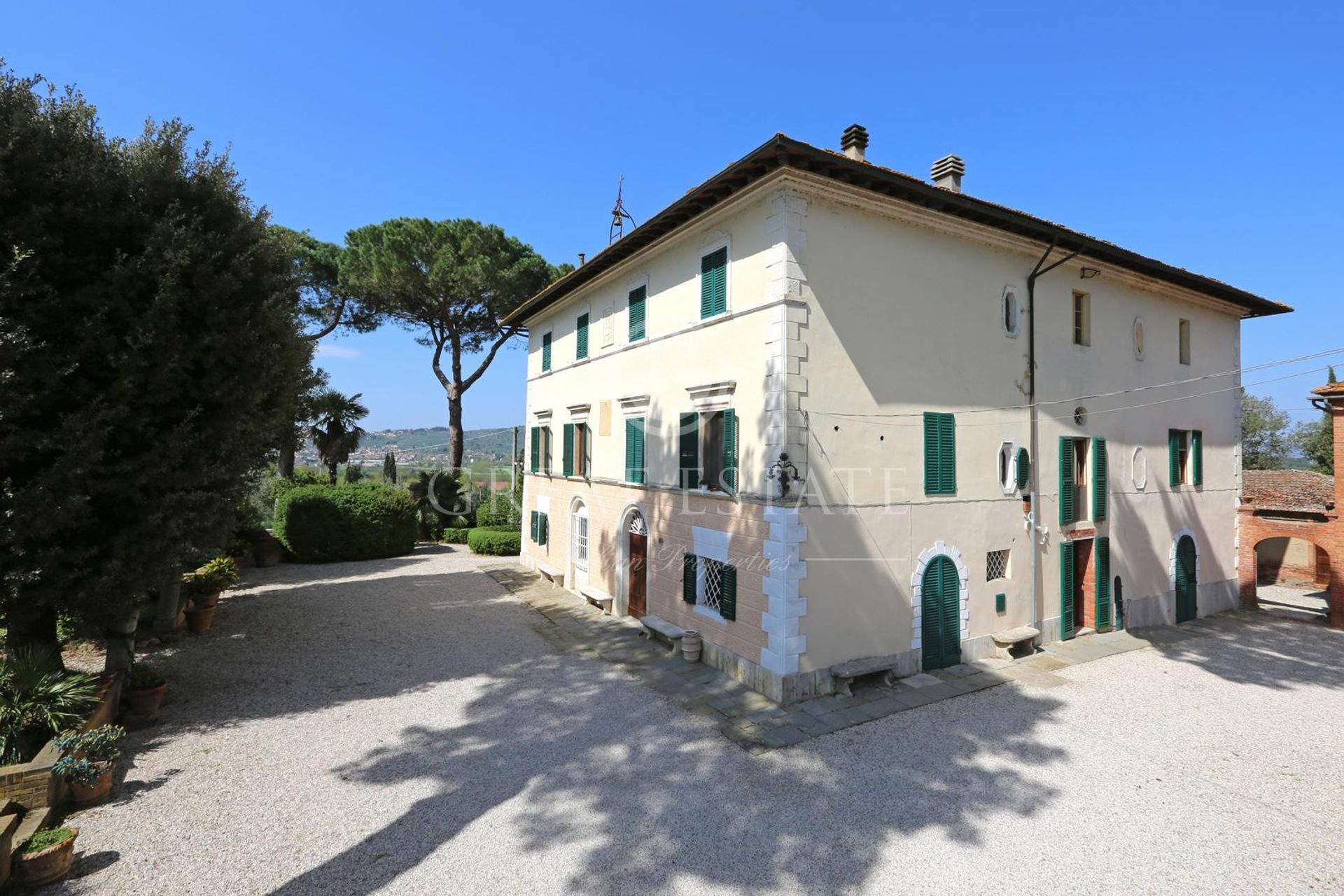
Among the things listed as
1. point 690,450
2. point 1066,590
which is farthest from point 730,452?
point 1066,590

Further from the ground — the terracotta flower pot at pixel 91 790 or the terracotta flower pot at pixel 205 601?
the terracotta flower pot at pixel 205 601

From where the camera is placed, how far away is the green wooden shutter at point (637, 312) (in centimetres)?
1242

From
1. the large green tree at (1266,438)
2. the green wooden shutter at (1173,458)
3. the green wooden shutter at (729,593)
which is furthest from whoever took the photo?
the large green tree at (1266,438)

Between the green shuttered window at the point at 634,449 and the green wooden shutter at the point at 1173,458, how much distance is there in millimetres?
12421

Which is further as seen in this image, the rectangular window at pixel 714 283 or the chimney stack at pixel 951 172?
the chimney stack at pixel 951 172

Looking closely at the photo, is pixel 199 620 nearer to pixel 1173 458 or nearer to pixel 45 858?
pixel 45 858

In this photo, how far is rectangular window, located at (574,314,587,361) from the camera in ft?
49.9

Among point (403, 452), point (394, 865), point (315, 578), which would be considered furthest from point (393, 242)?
point (394, 865)

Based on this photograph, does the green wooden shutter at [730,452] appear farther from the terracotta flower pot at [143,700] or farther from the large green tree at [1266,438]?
the large green tree at [1266,438]

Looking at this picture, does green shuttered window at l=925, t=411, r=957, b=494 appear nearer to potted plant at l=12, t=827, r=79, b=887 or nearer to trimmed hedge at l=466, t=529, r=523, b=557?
potted plant at l=12, t=827, r=79, b=887

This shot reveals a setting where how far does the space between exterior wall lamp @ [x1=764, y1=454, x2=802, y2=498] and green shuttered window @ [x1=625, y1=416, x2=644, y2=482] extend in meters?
4.28

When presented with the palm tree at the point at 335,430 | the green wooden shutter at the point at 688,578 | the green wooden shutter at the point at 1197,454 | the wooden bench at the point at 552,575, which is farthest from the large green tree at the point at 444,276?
the green wooden shutter at the point at 1197,454

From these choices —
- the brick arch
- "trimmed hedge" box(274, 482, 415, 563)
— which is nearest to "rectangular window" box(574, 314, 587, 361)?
"trimmed hedge" box(274, 482, 415, 563)

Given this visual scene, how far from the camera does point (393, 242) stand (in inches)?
952
